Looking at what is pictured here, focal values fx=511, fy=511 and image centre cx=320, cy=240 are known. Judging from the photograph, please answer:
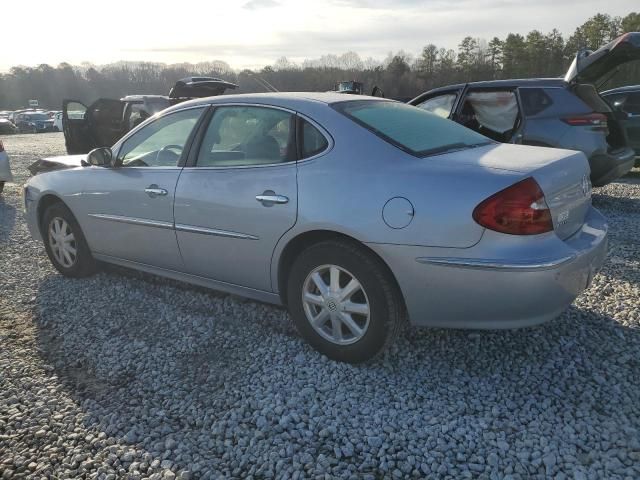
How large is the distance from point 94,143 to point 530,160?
30.1ft

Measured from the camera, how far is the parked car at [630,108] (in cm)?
1005

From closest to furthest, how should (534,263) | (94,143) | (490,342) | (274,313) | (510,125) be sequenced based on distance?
(534,263) → (490,342) → (274,313) → (510,125) → (94,143)

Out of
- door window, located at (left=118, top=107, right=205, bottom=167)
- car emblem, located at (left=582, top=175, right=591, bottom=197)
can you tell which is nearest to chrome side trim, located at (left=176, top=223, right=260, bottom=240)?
door window, located at (left=118, top=107, right=205, bottom=167)

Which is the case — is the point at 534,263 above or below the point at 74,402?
above

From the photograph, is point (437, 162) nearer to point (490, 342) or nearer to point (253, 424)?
point (490, 342)

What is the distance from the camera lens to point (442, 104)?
6895 millimetres

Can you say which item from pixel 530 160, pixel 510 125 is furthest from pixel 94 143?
pixel 530 160

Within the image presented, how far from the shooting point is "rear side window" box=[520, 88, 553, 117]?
5977 millimetres

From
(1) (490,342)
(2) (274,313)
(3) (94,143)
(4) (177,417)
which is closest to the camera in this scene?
(4) (177,417)

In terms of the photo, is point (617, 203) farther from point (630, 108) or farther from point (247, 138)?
point (247, 138)

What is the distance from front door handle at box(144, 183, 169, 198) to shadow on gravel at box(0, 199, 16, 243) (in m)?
3.42

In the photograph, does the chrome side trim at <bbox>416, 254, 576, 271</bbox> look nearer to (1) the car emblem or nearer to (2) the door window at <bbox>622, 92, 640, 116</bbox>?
(1) the car emblem

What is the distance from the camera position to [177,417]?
2648mm

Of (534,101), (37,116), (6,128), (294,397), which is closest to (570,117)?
(534,101)
